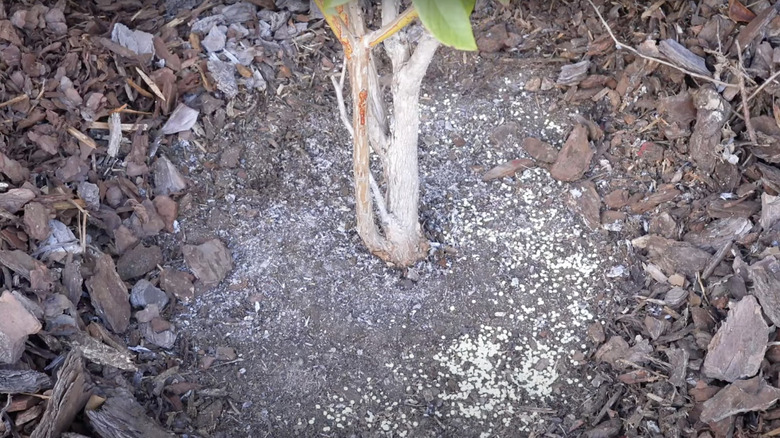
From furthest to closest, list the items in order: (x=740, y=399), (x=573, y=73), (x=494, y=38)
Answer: (x=494, y=38) < (x=573, y=73) < (x=740, y=399)

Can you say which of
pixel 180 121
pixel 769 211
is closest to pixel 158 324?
pixel 180 121

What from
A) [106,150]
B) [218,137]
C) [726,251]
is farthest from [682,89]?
[106,150]

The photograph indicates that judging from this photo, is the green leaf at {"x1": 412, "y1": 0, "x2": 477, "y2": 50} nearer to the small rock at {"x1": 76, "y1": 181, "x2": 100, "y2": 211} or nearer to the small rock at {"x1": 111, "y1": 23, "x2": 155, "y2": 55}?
the small rock at {"x1": 76, "y1": 181, "x2": 100, "y2": 211}

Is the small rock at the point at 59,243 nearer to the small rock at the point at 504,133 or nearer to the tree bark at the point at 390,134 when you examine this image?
the tree bark at the point at 390,134

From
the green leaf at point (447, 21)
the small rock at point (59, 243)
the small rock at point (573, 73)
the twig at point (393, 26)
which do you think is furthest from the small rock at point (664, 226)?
the small rock at point (59, 243)

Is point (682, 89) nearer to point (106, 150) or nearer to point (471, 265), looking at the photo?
point (471, 265)

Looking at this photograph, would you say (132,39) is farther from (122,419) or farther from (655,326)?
(655,326)

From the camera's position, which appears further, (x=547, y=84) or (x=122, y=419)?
(x=547, y=84)

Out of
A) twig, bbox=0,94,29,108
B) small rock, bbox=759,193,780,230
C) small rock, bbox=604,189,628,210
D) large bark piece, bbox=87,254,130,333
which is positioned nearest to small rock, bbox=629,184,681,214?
small rock, bbox=604,189,628,210
